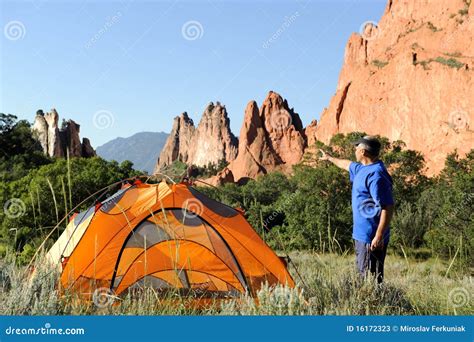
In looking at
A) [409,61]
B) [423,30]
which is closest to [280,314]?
[409,61]

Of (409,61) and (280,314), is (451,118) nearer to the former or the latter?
(409,61)

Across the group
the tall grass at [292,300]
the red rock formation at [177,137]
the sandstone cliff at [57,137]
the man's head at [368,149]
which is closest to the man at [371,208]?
the man's head at [368,149]

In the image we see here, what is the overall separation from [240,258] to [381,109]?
203ft

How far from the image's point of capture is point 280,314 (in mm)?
3355

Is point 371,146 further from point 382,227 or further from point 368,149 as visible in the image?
point 382,227

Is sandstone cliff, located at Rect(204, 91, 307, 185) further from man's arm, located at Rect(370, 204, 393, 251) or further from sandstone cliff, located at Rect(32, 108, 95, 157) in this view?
man's arm, located at Rect(370, 204, 393, 251)

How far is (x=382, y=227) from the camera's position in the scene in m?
4.16

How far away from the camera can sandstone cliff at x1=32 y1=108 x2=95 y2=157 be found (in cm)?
6162

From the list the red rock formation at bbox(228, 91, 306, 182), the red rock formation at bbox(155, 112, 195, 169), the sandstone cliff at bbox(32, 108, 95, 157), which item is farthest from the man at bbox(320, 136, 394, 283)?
the red rock formation at bbox(155, 112, 195, 169)

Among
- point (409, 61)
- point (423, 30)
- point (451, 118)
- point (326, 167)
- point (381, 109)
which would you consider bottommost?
point (326, 167)

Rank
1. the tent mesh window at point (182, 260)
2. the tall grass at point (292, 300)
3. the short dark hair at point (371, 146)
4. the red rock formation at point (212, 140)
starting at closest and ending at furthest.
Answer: the tall grass at point (292, 300), the short dark hair at point (371, 146), the tent mesh window at point (182, 260), the red rock formation at point (212, 140)

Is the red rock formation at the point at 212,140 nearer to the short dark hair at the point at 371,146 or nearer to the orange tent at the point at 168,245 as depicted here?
the orange tent at the point at 168,245

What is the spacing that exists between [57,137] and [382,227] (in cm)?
6314

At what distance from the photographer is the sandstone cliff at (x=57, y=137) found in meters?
61.6
